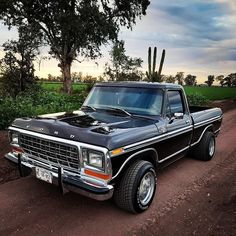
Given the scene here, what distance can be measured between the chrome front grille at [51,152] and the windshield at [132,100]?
1.63 metres

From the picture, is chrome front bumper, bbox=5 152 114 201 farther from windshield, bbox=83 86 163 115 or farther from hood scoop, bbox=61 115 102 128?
windshield, bbox=83 86 163 115

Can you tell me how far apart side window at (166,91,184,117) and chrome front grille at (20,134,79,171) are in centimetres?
212

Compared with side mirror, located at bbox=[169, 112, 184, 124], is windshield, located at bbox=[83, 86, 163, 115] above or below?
above

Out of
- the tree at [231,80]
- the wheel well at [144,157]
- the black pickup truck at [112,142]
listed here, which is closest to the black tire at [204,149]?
the black pickup truck at [112,142]

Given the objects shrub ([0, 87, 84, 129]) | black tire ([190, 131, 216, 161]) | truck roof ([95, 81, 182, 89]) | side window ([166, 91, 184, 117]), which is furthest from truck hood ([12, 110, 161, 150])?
shrub ([0, 87, 84, 129])

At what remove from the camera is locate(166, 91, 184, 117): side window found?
17.9 ft

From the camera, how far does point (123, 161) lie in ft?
13.1

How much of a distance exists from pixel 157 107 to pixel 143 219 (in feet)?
6.45

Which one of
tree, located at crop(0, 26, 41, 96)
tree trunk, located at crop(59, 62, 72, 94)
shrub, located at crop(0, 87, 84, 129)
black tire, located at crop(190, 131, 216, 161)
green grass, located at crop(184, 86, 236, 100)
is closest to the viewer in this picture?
black tire, located at crop(190, 131, 216, 161)

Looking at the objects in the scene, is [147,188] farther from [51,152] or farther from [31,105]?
Result: [31,105]

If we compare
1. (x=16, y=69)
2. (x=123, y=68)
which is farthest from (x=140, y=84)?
(x=123, y=68)

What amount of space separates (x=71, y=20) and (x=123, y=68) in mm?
9301

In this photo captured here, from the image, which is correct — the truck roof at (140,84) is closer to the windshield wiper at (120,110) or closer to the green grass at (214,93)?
the windshield wiper at (120,110)

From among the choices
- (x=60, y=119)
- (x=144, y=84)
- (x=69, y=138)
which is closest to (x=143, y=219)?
(x=69, y=138)
